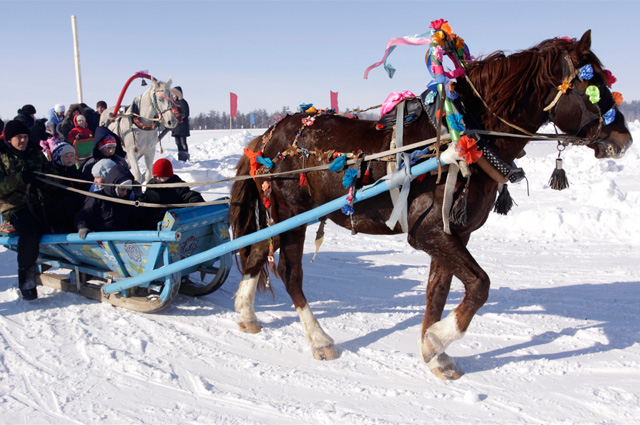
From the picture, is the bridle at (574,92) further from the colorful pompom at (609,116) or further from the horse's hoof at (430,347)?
the horse's hoof at (430,347)

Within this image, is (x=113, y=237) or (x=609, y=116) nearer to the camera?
(x=609, y=116)

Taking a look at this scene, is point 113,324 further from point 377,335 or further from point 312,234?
point 312,234

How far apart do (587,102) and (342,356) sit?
8.08ft

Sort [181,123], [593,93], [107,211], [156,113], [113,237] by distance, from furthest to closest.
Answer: [181,123], [156,113], [107,211], [113,237], [593,93]

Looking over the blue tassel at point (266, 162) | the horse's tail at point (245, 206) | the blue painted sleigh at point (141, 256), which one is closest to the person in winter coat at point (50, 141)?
the blue painted sleigh at point (141, 256)

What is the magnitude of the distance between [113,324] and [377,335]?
2.23 meters

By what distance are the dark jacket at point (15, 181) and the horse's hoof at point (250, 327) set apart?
2.28m

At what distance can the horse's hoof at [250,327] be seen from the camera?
4445 millimetres

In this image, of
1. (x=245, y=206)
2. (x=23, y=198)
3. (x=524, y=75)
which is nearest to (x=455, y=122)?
(x=524, y=75)

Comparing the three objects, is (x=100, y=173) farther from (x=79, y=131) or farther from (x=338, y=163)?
(x=79, y=131)

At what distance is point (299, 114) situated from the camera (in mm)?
4395

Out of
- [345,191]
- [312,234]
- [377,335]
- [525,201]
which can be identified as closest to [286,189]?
[345,191]

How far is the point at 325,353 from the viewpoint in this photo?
3.96 m

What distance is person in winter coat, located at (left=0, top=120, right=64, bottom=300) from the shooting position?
468 cm
